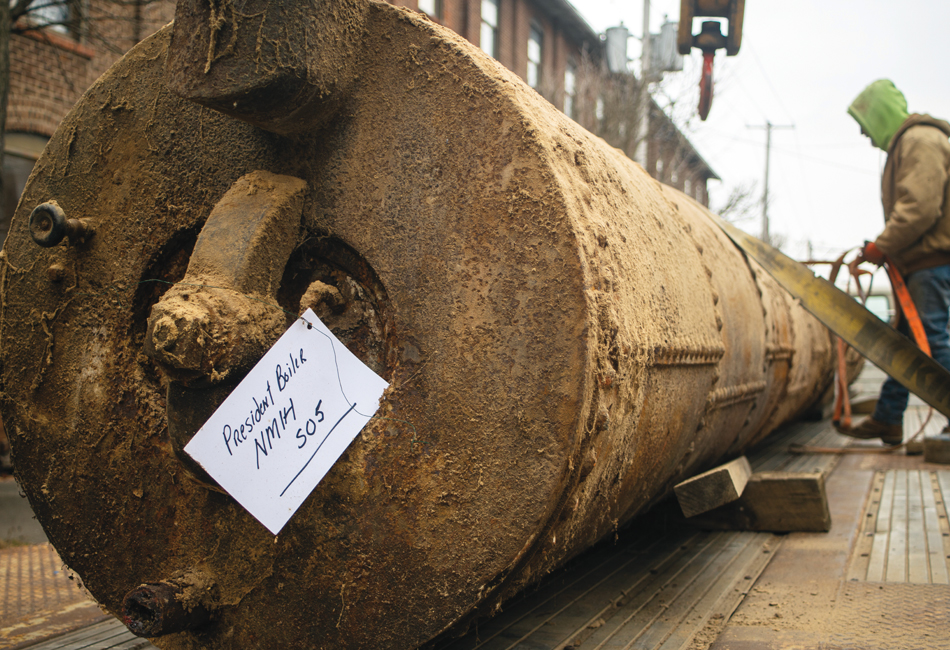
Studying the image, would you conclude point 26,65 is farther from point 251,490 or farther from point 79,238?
point 251,490

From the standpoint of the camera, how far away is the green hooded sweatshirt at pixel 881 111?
526 cm

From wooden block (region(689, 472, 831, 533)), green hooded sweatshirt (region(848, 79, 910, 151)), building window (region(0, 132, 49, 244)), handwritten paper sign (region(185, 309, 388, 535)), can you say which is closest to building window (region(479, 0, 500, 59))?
building window (region(0, 132, 49, 244))

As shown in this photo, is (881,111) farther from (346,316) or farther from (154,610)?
(154,610)

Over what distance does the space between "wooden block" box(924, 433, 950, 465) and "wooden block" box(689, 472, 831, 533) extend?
1.86 metres

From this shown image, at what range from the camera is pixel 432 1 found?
12.8 m

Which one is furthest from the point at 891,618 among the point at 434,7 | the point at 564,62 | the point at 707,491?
the point at 564,62

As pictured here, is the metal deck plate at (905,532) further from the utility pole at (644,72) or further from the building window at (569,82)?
the building window at (569,82)

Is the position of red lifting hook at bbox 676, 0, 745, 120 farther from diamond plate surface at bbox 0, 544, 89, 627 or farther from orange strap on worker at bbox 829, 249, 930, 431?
diamond plate surface at bbox 0, 544, 89, 627

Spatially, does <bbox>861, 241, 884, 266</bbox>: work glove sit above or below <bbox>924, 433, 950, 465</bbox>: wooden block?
above

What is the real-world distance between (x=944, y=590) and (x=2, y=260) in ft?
9.73

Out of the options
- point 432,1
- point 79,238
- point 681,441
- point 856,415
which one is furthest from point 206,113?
point 432,1

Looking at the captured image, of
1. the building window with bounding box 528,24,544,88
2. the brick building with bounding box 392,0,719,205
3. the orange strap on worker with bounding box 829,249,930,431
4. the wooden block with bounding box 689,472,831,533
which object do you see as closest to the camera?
the wooden block with bounding box 689,472,831,533

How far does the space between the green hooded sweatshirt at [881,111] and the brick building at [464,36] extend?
355cm

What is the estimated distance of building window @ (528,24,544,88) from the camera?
16.6 m
